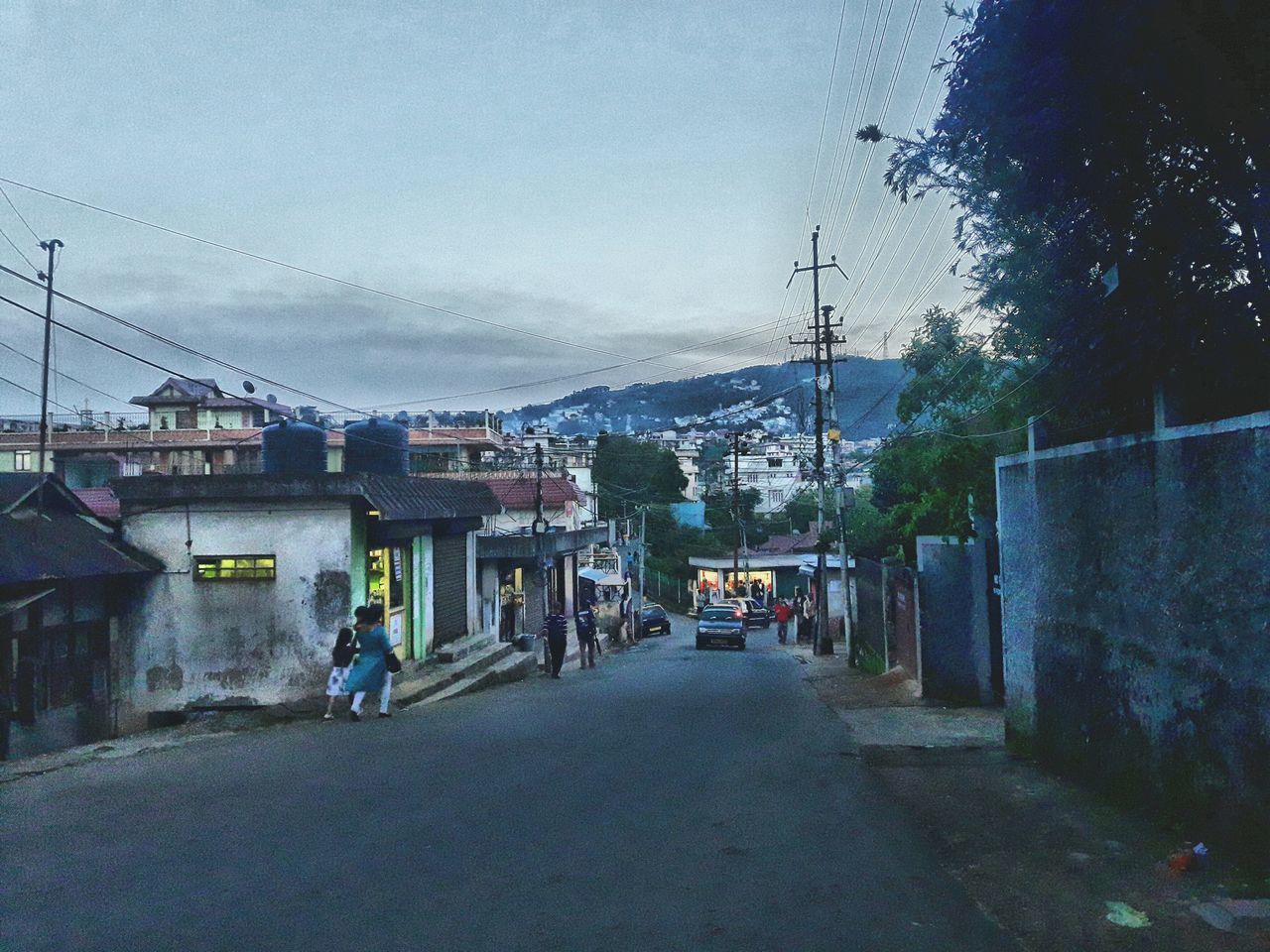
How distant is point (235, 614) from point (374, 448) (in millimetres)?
7106

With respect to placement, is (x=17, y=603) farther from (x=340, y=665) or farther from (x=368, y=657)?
(x=368, y=657)

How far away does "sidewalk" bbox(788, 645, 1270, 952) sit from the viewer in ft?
18.8

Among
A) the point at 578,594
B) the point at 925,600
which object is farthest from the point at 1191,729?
the point at 578,594

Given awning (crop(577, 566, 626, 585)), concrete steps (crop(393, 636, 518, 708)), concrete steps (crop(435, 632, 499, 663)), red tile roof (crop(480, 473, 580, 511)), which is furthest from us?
awning (crop(577, 566, 626, 585))

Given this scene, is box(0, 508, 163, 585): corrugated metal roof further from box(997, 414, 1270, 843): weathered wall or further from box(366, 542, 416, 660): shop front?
box(997, 414, 1270, 843): weathered wall

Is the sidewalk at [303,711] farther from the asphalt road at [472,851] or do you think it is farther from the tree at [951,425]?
the tree at [951,425]

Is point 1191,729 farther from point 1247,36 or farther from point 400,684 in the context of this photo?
point 400,684

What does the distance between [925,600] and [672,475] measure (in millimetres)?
73765

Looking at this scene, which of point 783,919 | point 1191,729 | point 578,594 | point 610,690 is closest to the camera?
point 783,919

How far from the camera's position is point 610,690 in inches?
779

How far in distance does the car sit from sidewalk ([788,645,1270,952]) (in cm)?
2627

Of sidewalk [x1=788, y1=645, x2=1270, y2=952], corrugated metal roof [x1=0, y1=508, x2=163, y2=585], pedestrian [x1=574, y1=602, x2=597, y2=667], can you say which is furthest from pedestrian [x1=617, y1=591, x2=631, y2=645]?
sidewalk [x1=788, y1=645, x2=1270, y2=952]

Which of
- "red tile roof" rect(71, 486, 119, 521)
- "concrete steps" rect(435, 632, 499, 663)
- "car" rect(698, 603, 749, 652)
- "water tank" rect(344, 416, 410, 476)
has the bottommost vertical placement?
"car" rect(698, 603, 749, 652)

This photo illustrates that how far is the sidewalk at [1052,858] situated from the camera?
18.8 feet
